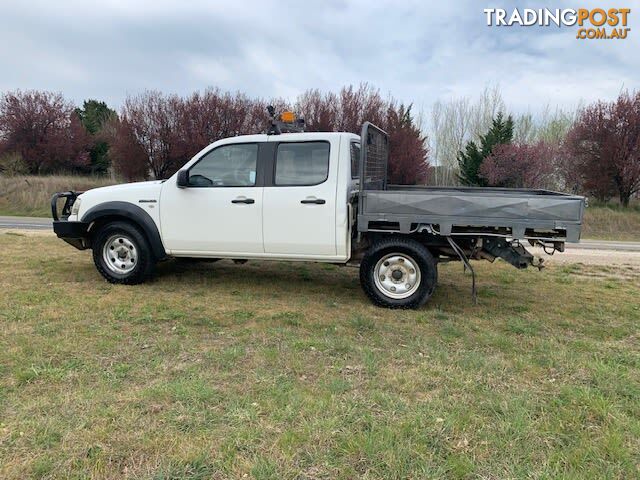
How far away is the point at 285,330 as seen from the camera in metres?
4.52

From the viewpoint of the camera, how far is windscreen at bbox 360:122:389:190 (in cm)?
527

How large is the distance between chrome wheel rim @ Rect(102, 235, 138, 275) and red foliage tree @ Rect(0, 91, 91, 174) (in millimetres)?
28305

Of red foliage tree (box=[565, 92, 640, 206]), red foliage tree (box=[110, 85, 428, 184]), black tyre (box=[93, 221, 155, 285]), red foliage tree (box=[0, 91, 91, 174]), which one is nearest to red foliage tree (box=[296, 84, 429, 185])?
red foliage tree (box=[110, 85, 428, 184])

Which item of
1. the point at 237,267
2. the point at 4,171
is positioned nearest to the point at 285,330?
the point at 237,267

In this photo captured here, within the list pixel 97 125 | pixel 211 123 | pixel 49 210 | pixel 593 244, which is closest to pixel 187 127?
pixel 211 123

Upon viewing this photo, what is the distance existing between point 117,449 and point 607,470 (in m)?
2.53

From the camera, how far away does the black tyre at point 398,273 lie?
5.35 meters

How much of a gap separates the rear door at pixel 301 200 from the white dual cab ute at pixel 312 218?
12 millimetres

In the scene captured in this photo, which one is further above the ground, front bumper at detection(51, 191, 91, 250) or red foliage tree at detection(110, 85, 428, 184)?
red foliage tree at detection(110, 85, 428, 184)

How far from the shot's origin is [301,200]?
557cm

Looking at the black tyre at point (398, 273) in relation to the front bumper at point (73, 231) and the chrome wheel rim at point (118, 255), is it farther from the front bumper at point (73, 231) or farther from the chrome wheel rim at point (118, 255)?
the front bumper at point (73, 231)

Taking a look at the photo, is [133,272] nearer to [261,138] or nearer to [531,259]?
[261,138]

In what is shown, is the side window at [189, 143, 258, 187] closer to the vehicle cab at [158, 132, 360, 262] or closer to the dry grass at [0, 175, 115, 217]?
the vehicle cab at [158, 132, 360, 262]

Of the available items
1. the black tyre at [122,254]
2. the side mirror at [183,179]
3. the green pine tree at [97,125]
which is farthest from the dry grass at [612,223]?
the green pine tree at [97,125]
